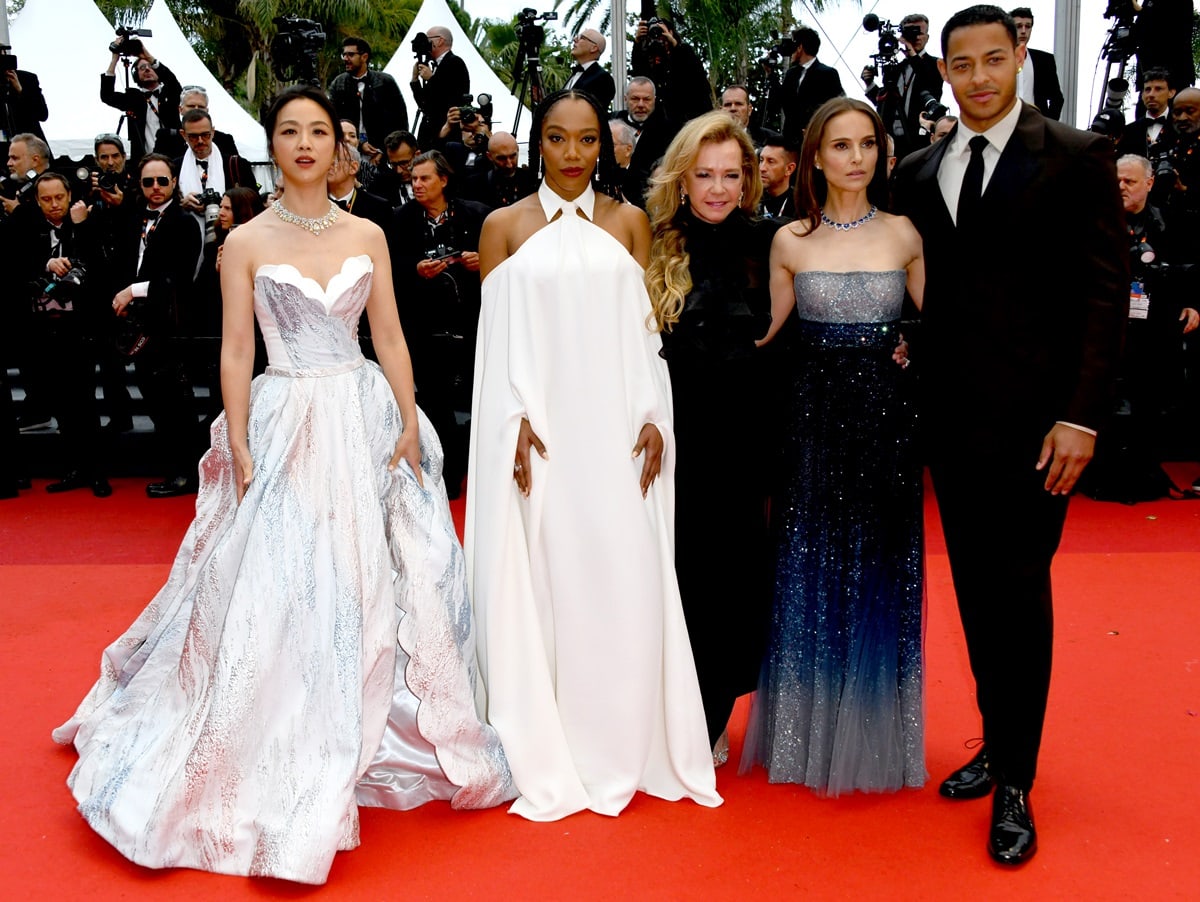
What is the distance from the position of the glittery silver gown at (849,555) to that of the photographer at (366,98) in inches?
256

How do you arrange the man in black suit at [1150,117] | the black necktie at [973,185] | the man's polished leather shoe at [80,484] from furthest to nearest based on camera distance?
the man in black suit at [1150,117]
the man's polished leather shoe at [80,484]
the black necktie at [973,185]

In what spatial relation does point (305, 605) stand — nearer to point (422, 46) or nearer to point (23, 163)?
point (23, 163)

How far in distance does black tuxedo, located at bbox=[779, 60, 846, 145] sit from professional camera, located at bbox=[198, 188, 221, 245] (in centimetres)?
392

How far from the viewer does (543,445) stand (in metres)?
3.18

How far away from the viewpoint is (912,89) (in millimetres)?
8602

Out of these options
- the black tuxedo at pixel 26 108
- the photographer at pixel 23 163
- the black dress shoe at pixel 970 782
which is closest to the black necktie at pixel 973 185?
the black dress shoe at pixel 970 782

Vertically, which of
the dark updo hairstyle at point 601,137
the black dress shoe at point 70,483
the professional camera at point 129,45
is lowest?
the black dress shoe at point 70,483

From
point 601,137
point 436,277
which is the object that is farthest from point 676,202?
point 436,277

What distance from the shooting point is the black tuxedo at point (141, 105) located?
31.2ft

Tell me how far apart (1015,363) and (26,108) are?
986 centimetres

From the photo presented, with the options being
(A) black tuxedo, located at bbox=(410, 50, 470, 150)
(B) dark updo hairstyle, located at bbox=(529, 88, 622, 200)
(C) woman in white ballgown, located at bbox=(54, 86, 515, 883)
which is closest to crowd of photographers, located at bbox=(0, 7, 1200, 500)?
(A) black tuxedo, located at bbox=(410, 50, 470, 150)

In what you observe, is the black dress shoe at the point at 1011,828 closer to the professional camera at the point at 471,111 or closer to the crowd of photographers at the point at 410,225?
the crowd of photographers at the point at 410,225

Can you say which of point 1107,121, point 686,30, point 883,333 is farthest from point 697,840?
point 686,30

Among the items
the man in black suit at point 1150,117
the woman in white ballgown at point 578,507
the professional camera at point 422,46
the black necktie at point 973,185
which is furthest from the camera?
the professional camera at point 422,46
